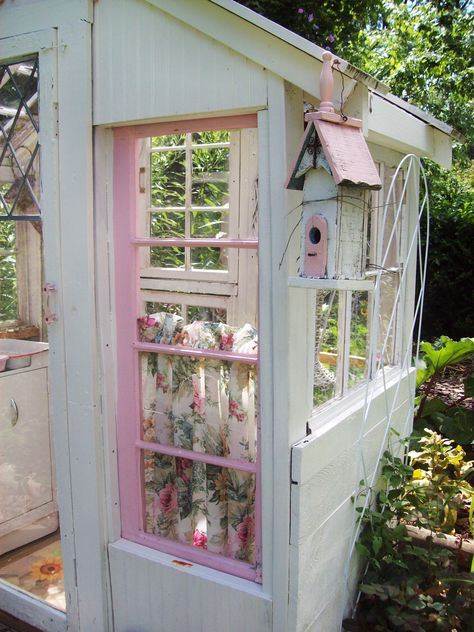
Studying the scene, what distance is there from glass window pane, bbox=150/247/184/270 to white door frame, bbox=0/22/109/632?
400mm

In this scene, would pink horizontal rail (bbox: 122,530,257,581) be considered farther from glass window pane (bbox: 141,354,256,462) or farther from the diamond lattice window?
the diamond lattice window

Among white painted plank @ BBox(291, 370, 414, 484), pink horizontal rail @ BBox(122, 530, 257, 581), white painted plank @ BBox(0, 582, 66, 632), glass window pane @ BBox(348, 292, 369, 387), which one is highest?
glass window pane @ BBox(348, 292, 369, 387)

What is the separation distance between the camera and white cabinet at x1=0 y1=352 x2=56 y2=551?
321cm

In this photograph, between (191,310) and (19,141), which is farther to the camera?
(191,310)

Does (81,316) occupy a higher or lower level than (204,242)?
lower

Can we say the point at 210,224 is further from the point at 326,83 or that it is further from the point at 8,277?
the point at 326,83

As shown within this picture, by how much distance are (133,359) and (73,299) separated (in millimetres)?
339

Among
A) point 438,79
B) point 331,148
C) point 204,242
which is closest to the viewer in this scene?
point 331,148

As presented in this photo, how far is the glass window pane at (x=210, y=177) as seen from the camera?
3.01 m

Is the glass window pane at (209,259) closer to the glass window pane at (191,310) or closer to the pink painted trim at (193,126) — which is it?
the glass window pane at (191,310)

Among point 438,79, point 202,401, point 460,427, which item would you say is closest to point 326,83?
point 202,401

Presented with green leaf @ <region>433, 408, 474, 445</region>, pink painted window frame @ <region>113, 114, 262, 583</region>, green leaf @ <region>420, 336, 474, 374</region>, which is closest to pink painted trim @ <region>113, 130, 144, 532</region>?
pink painted window frame @ <region>113, 114, 262, 583</region>

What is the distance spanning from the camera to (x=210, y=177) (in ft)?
10.2

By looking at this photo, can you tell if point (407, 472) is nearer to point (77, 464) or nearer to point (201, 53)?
point (77, 464)
